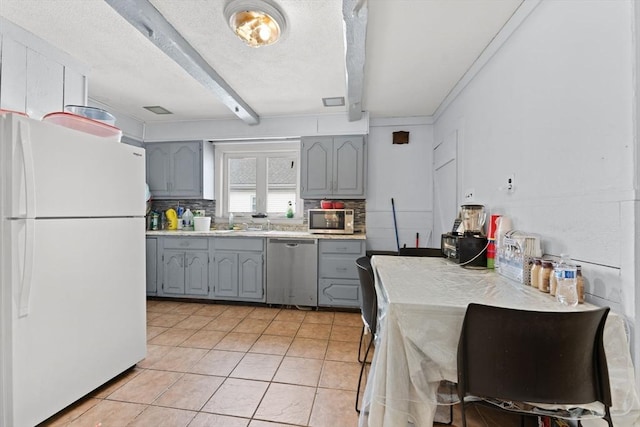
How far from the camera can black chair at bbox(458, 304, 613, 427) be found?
839mm

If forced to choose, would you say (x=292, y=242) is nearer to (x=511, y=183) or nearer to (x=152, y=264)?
(x=152, y=264)

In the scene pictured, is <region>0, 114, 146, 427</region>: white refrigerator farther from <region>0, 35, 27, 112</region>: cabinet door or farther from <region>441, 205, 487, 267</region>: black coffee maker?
<region>441, 205, 487, 267</region>: black coffee maker

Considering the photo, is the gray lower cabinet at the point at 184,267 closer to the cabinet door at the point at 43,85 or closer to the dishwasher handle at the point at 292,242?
the dishwasher handle at the point at 292,242

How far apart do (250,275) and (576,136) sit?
3.14 meters

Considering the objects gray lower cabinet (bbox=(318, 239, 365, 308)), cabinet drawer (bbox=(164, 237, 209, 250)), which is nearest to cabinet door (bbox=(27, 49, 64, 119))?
cabinet drawer (bbox=(164, 237, 209, 250))

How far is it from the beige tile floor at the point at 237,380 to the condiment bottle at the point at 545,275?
0.90 m

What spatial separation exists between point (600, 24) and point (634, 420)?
1466 millimetres

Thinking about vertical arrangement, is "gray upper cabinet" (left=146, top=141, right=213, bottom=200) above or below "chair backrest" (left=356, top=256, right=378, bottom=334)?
above

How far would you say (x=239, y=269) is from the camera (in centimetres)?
339

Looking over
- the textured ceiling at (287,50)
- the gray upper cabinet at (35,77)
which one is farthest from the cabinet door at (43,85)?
the textured ceiling at (287,50)

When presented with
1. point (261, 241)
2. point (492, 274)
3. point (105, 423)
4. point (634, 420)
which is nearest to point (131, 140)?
point (261, 241)

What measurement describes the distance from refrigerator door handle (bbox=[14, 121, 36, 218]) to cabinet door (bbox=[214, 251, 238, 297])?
7.05ft

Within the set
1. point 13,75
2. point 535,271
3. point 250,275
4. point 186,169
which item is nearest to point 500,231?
point 535,271

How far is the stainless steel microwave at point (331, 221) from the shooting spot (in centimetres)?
343
